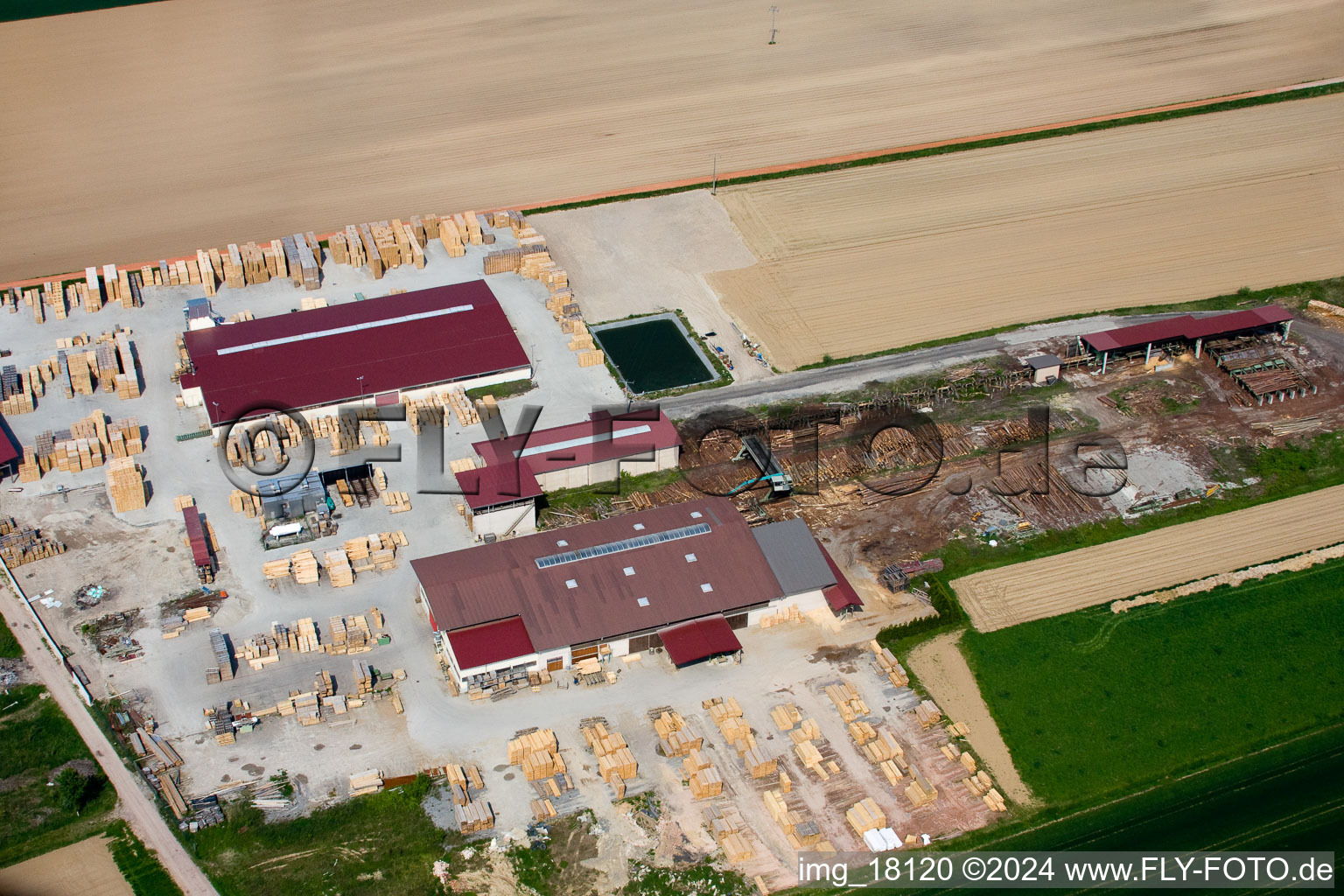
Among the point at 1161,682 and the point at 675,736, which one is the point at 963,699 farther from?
the point at 675,736

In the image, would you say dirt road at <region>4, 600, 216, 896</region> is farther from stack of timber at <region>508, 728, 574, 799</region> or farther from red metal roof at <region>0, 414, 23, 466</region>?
stack of timber at <region>508, 728, 574, 799</region>

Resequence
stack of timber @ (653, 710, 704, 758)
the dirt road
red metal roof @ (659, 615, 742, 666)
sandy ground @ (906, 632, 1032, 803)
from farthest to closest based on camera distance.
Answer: red metal roof @ (659, 615, 742, 666) < stack of timber @ (653, 710, 704, 758) < sandy ground @ (906, 632, 1032, 803) < the dirt road

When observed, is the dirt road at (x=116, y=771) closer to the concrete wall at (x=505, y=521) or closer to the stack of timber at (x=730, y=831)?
the stack of timber at (x=730, y=831)

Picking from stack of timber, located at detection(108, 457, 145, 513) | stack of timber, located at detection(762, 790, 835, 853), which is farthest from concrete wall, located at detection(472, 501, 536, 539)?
stack of timber, located at detection(762, 790, 835, 853)

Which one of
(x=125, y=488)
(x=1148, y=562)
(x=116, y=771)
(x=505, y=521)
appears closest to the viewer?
(x=116, y=771)

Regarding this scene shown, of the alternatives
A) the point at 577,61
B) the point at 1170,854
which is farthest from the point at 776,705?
the point at 577,61

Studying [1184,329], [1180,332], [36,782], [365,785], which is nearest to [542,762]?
[365,785]

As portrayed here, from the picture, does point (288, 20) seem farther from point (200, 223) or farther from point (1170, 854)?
point (1170, 854)
